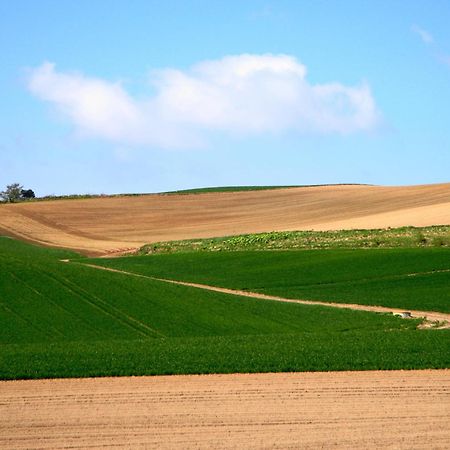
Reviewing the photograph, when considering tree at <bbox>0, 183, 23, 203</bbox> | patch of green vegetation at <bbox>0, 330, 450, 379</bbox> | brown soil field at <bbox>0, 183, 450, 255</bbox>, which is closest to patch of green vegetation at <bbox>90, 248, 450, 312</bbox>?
brown soil field at <bbox>0, 183, 450, 255</bbox>

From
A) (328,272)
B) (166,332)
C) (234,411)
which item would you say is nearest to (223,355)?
(234,411)

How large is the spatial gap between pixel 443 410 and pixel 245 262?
3535 cm

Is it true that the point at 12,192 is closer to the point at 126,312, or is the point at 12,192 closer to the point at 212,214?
the point at 212,214

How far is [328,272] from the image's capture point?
47.3m

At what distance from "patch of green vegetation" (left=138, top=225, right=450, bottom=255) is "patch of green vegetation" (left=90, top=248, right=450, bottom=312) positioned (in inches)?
116

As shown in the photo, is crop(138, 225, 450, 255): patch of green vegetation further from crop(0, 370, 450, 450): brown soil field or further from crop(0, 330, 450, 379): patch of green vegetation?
crop(0, 370, 450, 450): brown soil field

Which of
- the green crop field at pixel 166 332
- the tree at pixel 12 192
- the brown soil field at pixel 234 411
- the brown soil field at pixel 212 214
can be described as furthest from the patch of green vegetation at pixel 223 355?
the tree at pixel 12 192

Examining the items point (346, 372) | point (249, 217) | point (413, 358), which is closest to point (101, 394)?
point (346, 372)

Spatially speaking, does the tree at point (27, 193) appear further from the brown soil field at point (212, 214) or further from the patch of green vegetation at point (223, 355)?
the patch of green vegetation at point (223, 355)

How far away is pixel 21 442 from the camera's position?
618 inches

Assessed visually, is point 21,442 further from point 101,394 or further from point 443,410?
point 443,410

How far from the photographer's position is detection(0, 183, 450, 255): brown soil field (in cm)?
6769

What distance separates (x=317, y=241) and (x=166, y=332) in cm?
2949

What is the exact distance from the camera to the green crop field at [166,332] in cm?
2245
